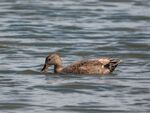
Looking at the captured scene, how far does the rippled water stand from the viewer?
14.5 meters

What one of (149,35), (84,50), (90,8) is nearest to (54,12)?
(90,8)

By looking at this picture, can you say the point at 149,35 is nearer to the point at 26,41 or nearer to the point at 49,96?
the point at 26,41

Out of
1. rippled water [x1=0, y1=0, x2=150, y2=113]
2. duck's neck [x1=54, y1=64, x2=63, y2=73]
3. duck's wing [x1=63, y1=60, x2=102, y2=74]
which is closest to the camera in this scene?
rippled water [x1=0, y1=0, x2=150, y2=113]

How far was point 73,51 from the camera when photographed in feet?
63.6

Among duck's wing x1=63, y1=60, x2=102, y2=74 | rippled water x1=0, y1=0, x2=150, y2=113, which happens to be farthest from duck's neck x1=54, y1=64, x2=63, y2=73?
rippled water x1=0, y1=0, x2=150, y2=113

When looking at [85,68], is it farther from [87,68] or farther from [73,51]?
[73,51]

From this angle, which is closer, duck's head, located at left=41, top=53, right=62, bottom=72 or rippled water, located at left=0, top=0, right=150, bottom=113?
rippled water, located at left=0, top=0, right=150, bottom=113

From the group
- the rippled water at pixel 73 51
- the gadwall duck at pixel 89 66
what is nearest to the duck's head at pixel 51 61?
the gadwall duck at pixel 89 66

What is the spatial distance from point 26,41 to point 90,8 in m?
5.44

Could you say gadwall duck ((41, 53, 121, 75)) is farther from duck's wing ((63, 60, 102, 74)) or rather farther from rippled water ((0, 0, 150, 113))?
rippled water ((0, 0, 150, 113))

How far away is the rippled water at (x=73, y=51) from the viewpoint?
570 inches

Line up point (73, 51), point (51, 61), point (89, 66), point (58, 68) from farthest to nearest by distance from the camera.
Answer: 1. point (73, 51)
2. point (51, 61)
3. point (58, 68)
4. point (89, 66)

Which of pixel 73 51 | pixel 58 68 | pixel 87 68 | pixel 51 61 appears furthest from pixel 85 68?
pixel 73 51

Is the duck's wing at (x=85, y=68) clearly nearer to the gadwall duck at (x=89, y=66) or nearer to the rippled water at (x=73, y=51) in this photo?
the gadwall duck at (x=89, y=66)
